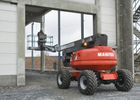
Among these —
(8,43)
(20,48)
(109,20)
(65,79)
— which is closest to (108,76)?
(65,79)

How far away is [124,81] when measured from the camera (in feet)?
26.7

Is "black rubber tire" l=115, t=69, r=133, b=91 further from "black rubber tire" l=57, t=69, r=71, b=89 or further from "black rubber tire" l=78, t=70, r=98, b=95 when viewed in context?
"black rubber tire" l=57, t=69, r=71, b=89

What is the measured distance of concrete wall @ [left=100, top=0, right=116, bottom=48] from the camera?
1282 cm

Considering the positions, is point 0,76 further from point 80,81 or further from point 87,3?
point 87,3

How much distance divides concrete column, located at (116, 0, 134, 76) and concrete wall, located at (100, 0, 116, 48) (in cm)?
29

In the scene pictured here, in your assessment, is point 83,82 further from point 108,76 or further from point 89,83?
point 108,76

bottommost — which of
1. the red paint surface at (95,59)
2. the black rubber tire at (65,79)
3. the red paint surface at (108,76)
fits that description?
the black rubber tire at (65,79)

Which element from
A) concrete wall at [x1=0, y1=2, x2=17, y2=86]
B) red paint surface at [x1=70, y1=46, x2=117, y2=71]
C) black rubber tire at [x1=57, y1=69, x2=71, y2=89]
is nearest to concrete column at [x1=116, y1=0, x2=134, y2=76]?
red paint surface at [x1=70, y1=46, x2=117, y2=71]

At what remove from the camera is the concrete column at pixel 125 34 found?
12734 millimetres

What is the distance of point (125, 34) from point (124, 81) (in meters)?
5.64

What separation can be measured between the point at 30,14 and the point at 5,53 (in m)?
13.6

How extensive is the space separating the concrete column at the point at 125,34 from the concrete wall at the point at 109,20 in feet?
0.94

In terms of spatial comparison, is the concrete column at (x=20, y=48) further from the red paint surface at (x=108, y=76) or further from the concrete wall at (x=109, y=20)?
the concrete wall at (x=109, y=20)

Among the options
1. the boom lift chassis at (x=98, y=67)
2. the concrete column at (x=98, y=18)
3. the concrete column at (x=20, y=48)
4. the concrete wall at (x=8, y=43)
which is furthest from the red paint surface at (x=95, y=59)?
the concrete column at (x=98, y=18)
